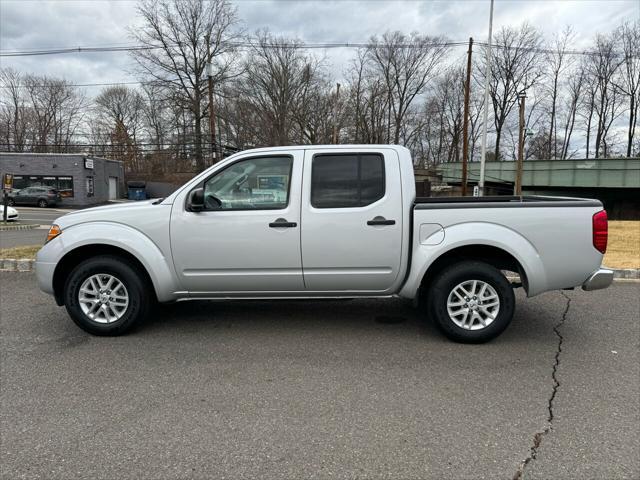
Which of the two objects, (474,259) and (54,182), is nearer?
(474,259)

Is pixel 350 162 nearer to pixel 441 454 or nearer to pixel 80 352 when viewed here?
pixel 441 454

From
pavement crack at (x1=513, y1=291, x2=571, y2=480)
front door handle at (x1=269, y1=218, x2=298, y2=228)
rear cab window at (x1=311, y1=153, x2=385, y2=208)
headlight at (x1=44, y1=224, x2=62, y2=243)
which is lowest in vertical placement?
pavement crack at (x1=513, y1=291, x2=571, y2=480)

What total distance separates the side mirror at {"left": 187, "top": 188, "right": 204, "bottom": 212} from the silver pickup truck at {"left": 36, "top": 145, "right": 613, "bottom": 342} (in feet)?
0.06

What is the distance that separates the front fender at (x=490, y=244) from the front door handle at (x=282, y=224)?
120cm

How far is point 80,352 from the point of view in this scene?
4176 mm

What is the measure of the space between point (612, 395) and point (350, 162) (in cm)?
294

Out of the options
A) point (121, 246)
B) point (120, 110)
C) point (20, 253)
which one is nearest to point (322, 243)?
point (121, 246)

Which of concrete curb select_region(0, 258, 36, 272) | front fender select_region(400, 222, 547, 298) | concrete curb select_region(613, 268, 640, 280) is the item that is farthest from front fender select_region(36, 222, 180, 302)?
concrete curb select_region(613, 268, 640, 280)

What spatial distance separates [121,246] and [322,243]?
1.99m

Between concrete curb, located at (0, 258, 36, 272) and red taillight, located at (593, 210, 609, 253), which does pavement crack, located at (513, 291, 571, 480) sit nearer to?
red taillight, located at (593, 210, 609, 253)

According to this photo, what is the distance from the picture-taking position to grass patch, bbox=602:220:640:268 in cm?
817

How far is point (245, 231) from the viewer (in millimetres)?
4305

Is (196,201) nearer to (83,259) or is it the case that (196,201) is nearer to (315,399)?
(83,259)

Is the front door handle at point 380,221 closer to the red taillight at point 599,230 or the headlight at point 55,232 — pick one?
the red taillight at point 599,230
